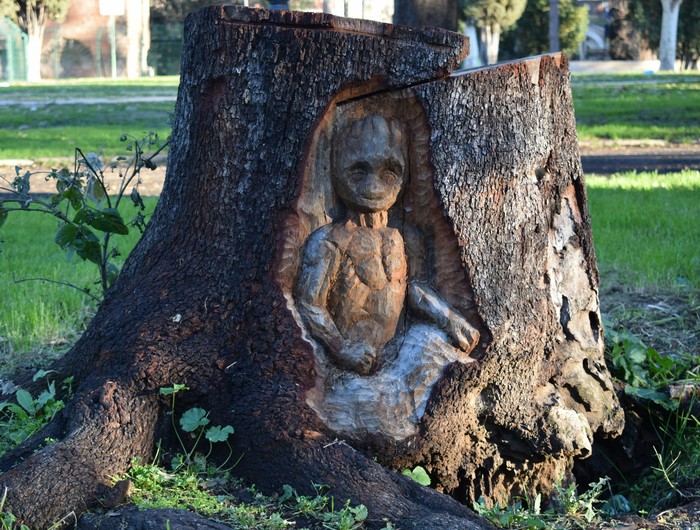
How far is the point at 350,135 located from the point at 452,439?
1070mm

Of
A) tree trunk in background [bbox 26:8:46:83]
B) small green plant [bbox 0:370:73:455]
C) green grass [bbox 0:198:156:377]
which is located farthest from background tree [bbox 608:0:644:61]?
small green plant [bbox 0:370:73:455]

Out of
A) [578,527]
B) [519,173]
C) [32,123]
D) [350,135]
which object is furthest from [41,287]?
[32,123]

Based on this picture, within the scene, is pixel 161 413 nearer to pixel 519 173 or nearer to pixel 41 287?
pixel 519 173

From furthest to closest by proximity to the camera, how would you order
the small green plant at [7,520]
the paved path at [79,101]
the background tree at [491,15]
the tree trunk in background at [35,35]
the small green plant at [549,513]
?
the tree trunk in background at [35,35], the background tree at [491,15], the paved path at [79,101], the small green plant at [549,513], the small green plant at [7,520]

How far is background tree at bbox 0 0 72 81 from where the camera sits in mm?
36156

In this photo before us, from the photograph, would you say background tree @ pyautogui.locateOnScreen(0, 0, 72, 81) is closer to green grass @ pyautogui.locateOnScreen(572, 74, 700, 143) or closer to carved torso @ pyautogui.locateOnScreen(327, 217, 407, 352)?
green grass @ pyautogui.locateOnScreen(572, 74, 700, 143)

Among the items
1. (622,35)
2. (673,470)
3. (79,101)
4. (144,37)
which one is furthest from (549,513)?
(622,35)

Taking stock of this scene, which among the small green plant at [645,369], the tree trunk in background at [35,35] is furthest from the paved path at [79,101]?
the tree trunk in background at [35,35]

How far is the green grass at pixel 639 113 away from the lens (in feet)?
41.9

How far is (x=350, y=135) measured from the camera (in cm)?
298

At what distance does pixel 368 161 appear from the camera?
9.66 feet

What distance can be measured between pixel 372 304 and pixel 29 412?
1319mm

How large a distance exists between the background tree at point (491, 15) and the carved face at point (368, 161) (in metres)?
32.4

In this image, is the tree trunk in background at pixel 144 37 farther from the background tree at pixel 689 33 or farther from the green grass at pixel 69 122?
the background tree at pixel 689 33
